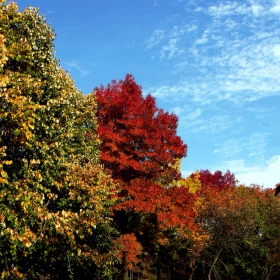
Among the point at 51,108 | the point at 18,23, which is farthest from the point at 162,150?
the point at 18,23

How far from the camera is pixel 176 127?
101 ft

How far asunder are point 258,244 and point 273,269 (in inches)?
127

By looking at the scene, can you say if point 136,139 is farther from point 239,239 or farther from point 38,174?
point 239,239

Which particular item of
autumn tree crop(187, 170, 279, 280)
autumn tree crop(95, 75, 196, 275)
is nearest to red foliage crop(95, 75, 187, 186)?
autumn tree crop(95, 75, 196, 275)

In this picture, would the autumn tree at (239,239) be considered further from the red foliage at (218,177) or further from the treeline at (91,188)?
the red foliage at (218,177)

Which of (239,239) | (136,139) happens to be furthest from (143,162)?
(239,239)

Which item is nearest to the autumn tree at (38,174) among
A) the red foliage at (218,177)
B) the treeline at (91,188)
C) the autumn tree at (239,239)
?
the treeline at (91,188)

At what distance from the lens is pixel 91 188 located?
19391 mm

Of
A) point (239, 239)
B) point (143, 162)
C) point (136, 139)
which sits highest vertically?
point (136, 139)

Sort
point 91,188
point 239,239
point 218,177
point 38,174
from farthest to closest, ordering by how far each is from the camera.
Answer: point 218,177 < point 239,239 < point 91,188 < point 38,174

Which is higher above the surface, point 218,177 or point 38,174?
point 218,177

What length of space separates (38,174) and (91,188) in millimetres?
3665

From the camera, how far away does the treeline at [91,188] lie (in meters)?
16.2

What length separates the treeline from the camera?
16156 millimetres
